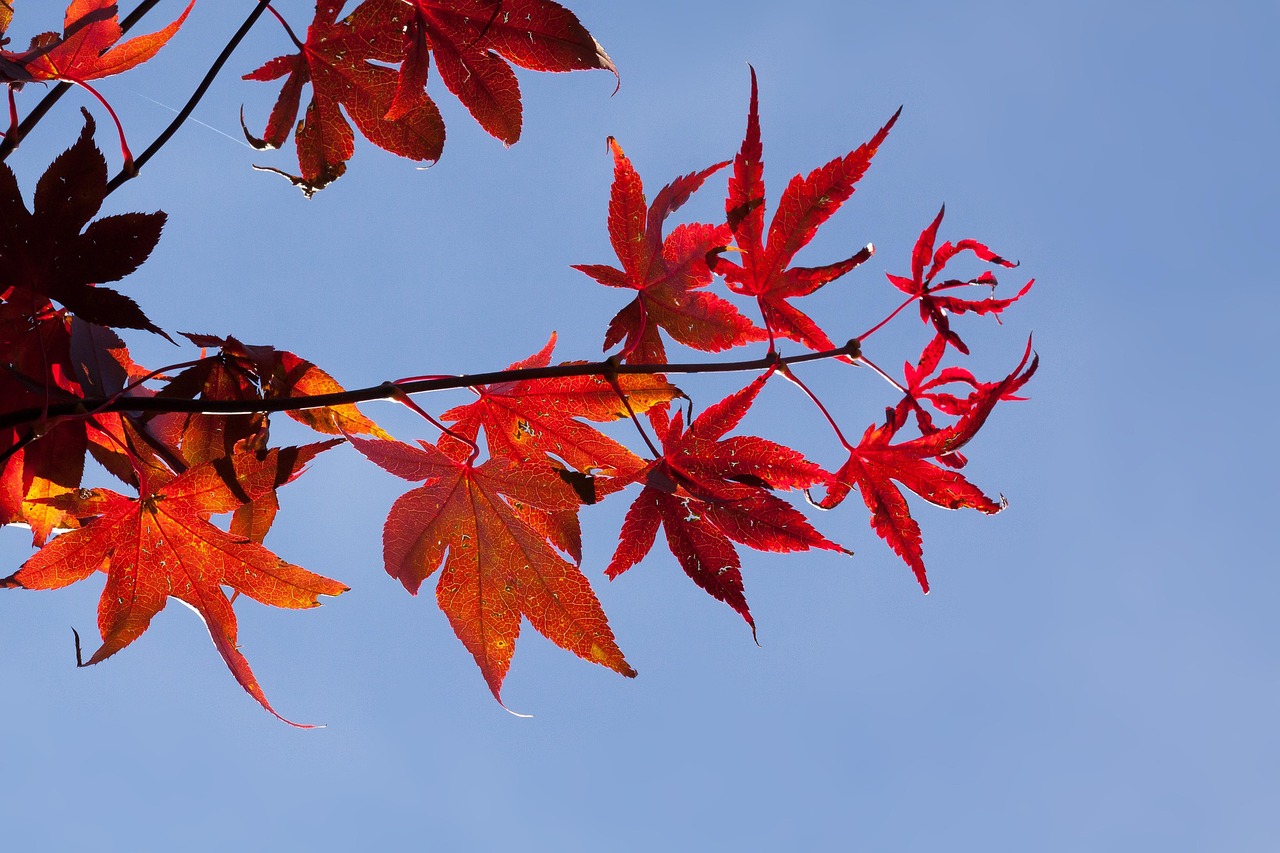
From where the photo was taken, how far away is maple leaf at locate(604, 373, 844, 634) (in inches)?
36.5

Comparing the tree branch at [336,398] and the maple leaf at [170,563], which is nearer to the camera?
the tree branch at [336,398]

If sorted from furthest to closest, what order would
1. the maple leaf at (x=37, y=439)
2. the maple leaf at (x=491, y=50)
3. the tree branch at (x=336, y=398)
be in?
the maple leaf at (x=491, y=50), the maple leaf at (x=37, y=439), the tree branch at (x=336, y=398)

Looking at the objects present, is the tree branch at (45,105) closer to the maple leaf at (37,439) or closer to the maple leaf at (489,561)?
the maple leaf at (37,439)

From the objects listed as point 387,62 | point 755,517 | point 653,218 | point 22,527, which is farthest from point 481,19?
point 22,527

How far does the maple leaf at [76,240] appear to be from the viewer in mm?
812

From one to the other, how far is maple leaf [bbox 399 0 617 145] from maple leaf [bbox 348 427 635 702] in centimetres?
38

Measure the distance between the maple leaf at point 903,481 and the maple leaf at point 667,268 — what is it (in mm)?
174

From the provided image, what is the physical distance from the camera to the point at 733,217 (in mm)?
903

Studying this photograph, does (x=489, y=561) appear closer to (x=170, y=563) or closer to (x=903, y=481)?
(x=170, y=563)

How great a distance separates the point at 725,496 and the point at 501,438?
0.25m

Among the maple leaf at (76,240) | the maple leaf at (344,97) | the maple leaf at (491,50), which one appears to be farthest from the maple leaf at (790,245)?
the maple leaf at (76,240)

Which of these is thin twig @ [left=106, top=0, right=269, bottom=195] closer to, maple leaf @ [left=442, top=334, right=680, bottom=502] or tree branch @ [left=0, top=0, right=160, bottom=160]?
tree branch @ [left=0, top=0, right=160, bottom=160]

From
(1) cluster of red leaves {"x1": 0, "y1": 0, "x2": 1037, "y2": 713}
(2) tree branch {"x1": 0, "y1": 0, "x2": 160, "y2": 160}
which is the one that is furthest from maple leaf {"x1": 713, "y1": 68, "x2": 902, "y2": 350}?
(2) tree branch {"x1": 0, "y1": 0, "x2": 160, "y2": 160}

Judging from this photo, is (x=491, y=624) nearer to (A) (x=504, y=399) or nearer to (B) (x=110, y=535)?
(A) (x=504, y=399)
